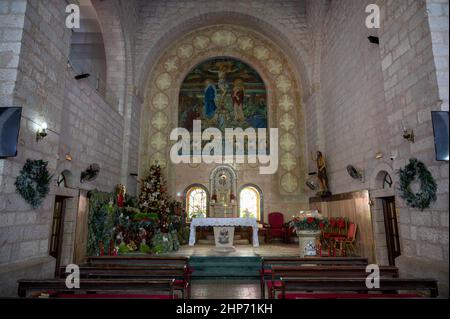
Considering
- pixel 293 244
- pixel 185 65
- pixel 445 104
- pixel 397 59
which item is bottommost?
pixel 293 244

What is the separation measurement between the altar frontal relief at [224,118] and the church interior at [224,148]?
7 cm

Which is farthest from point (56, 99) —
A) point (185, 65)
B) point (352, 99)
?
point (185, 65)

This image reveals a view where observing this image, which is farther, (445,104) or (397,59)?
(397,59)

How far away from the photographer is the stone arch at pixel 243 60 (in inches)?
532

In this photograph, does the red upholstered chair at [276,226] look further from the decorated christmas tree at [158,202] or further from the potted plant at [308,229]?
the potted plant at [308,229]

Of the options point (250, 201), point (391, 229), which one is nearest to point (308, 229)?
point (391, 229)

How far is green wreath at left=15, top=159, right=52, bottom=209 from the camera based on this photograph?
470cm

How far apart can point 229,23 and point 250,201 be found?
28.6ft

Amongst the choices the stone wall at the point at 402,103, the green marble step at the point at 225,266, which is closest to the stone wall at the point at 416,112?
the stone wall at the point at 402,103

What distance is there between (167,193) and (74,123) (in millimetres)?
5992

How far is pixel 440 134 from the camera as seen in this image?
13.4 feet

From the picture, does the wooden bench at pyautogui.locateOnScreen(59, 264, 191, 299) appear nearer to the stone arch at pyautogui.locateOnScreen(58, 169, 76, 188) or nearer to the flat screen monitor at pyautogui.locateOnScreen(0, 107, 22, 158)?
the flat screen monitor at pyautogui.locateOnScreen(0, 107, 22, 158)

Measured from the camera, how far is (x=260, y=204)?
13164mm
